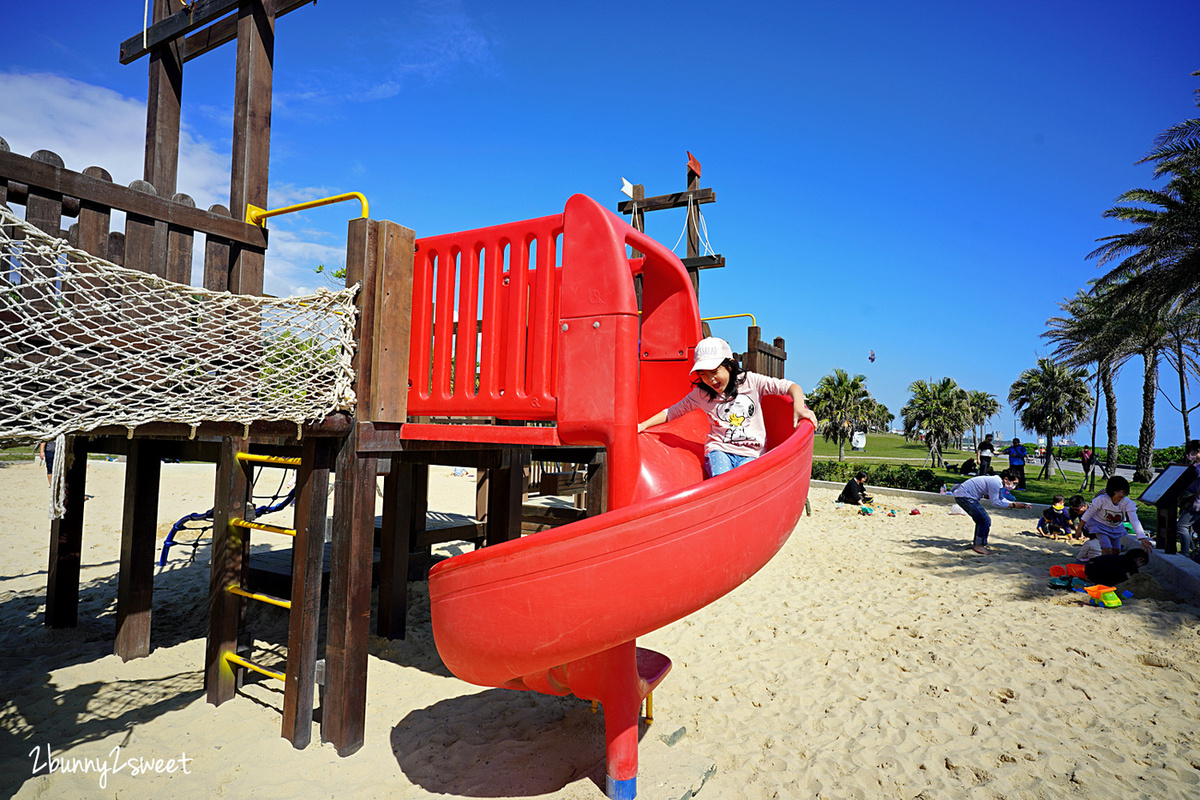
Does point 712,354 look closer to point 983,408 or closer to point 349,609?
point 349,609

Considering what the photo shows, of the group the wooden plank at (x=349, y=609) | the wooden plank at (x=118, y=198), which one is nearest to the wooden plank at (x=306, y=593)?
the wooden plank at (x=349, y=609)

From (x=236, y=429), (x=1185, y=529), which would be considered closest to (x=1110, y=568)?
(x=1185, y=529)

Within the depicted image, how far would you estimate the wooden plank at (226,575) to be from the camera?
4.80m

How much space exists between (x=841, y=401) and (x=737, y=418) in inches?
2037

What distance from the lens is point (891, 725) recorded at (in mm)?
4711

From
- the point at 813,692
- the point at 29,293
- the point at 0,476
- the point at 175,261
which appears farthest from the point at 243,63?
the point at 0,476

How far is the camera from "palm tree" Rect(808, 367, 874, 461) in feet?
169

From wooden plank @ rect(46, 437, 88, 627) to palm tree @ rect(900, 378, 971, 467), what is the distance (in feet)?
152

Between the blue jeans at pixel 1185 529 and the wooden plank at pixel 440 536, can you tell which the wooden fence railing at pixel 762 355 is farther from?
the blue jeans at pixel 1185 529

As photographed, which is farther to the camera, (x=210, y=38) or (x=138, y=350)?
(x=210, y=38)

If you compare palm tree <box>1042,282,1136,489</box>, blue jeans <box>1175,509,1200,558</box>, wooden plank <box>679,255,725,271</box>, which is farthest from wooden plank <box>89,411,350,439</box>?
palm tree <box>1042,282,1136,489</box>

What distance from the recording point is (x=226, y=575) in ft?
Answer: 15.8

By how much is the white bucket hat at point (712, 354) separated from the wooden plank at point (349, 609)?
2181 millimetres

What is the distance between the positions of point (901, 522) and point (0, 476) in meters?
23.1
